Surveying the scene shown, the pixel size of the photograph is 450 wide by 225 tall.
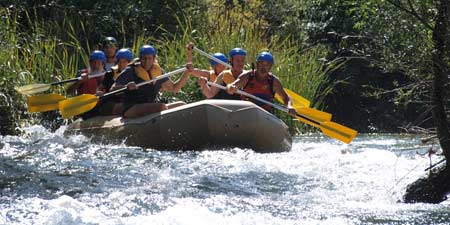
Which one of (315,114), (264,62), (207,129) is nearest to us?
(207,129)

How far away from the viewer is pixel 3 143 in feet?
31.2

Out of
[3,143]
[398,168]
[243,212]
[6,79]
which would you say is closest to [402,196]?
[243,212]

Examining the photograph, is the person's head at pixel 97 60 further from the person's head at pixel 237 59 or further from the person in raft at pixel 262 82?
the person in raft at pixel 262 82

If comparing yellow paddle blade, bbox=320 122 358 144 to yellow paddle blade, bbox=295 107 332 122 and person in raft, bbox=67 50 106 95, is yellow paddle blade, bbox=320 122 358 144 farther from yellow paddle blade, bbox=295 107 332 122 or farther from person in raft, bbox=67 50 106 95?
person in raft, bbox=67 50 106 95

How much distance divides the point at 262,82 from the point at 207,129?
1.57m

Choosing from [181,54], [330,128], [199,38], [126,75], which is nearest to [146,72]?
[126,75]

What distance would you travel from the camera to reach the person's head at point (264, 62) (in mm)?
10688

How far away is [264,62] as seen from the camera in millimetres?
10727

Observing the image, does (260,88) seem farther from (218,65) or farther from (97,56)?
(97,56)

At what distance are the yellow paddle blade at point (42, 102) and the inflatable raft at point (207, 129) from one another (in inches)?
40.7

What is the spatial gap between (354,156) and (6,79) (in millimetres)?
4056

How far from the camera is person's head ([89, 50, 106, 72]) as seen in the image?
11.9 m

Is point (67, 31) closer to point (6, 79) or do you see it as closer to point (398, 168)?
point (6, 79)

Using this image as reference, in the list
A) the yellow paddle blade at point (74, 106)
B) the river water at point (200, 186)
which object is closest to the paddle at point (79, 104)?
the yellow paddle blade at point (74, 106)
